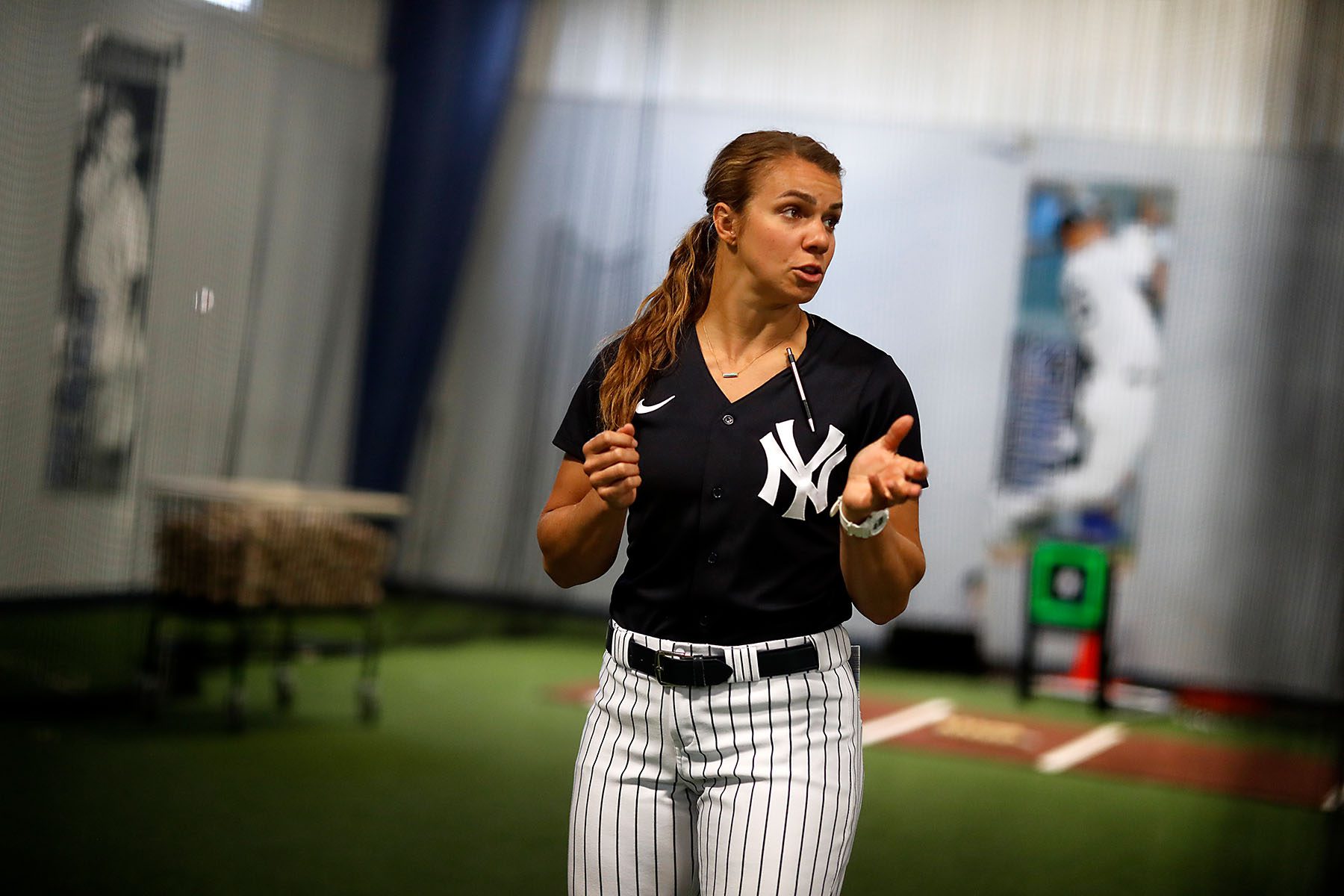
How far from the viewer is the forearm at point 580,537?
1.32 m

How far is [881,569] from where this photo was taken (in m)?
1.23

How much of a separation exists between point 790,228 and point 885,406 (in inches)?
8.1

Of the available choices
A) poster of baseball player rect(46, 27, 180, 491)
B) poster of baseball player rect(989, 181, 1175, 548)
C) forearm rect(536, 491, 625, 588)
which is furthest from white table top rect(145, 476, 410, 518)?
forearm rect(536, 491, 625, 588)

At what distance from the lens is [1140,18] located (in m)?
3.17

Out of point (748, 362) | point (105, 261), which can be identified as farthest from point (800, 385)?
point (105, 261)

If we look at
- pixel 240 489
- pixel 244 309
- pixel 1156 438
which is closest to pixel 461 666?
pixel 240 489

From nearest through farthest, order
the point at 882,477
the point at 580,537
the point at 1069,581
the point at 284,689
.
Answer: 1. the point at 882,477
2. the point at 580,537
3. the point at 1069,581
4. the point at 284,689

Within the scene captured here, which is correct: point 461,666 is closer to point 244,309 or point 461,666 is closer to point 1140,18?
point 244,309

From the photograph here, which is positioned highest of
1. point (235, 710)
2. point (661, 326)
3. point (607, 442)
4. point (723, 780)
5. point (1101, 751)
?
point (661, 326)

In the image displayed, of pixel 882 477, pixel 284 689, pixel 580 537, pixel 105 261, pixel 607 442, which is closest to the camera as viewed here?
pixel 882 477

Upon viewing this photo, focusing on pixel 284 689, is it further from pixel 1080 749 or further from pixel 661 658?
pixel 661 658

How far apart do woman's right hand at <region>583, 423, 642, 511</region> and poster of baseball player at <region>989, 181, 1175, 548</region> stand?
219 centimetres

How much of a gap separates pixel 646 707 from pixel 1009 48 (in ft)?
8.17

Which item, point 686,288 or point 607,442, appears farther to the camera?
point 686,288
